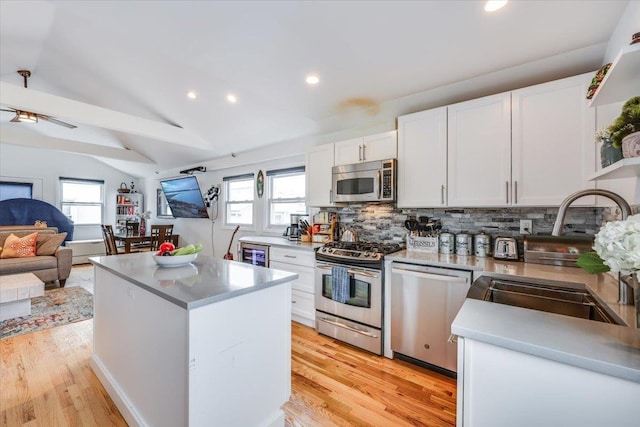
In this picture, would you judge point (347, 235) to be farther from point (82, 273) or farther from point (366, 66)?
point (82, 273)

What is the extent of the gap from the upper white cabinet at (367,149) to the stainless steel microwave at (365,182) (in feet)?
0.31

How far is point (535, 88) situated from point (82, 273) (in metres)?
7.53

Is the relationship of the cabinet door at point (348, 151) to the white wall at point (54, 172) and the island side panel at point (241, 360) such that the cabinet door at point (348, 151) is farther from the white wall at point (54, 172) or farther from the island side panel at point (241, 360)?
the white wall at point (54, 172)

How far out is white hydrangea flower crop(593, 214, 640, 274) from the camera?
657mm

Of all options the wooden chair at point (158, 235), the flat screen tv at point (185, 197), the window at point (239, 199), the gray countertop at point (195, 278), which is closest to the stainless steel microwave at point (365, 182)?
the gray countertop at point (195, 278)

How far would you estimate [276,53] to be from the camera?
232 centimetres

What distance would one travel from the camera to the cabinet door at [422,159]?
Result: 2.48 meters

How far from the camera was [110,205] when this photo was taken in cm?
768

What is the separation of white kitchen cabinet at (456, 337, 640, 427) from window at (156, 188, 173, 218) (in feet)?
25.0

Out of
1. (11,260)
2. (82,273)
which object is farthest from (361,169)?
(82,273)

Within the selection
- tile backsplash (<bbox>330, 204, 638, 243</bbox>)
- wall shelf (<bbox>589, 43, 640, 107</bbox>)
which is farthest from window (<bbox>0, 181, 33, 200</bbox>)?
wall shelf (<bbox>589, 43, 640, 107</bbox>)

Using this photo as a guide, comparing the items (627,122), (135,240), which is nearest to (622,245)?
(627,122)

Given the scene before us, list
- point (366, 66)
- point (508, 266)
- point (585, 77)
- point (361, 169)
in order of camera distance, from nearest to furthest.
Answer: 1. point (585, 77)
2. point (508, 266)
3. point (366, 66)
4. point (361, 169)

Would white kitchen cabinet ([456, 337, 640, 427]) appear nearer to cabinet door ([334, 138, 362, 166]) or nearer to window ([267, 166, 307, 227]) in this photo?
cabinet door ([334, 138, 362, 166])
